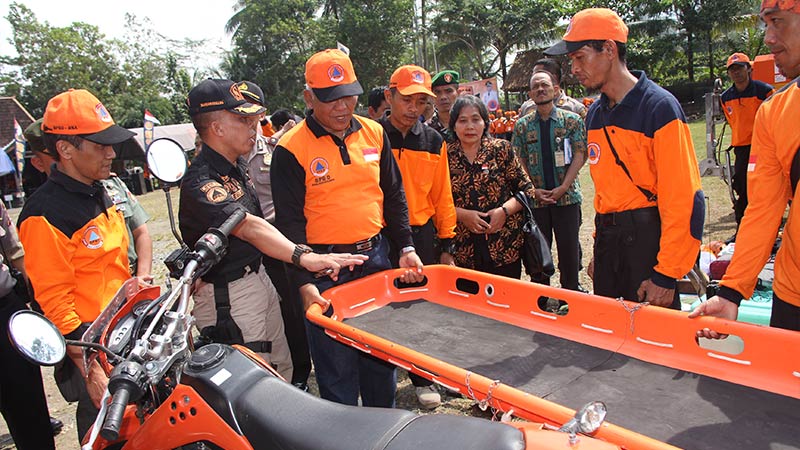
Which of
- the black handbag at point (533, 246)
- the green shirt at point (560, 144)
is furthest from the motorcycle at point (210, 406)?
the green shirt at point (560, 144)

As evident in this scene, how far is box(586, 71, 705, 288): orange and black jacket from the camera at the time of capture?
2.37m

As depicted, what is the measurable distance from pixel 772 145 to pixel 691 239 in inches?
21.3

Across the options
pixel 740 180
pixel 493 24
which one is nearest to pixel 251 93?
pixel 740 180

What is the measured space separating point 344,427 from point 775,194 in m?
1.83

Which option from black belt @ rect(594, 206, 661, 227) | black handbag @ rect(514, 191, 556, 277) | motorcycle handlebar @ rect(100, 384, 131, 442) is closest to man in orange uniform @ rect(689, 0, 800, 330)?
black belt @ rect(594, 206, 661, 227)

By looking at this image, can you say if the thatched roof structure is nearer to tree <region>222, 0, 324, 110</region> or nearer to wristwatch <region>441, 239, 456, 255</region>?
tree <region>222, 0, 324, 110</region>

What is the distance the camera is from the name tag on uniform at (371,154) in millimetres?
2773


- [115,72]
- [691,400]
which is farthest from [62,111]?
[115,72]

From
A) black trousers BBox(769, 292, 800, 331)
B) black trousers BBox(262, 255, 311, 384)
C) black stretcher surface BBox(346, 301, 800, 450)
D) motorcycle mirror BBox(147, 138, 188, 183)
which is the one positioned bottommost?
black trousers BBox(262, 255, 311, 384)

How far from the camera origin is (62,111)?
7.97ft

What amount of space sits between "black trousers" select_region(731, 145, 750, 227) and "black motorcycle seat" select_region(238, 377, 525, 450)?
6.09 m

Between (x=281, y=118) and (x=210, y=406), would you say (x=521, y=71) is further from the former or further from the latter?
(x=210, y=406)

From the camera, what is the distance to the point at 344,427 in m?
1.36

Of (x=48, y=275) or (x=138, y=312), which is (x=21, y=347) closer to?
(x=138, y=312)
